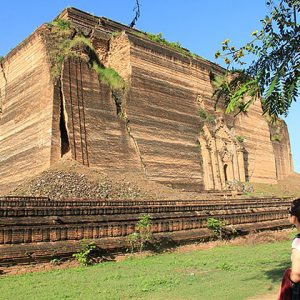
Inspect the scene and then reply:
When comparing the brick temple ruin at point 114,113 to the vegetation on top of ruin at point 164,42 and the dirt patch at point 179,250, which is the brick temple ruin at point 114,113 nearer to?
the vegetation on top of ruin at point 164,42

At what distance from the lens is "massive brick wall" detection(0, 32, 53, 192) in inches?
1045

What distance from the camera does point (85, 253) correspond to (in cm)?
816

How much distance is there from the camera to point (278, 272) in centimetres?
719

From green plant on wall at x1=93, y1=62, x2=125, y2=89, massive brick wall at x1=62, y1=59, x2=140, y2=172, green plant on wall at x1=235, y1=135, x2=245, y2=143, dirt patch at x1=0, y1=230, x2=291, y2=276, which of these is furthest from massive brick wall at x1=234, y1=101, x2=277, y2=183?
dirt patch at x1=0, y1=230, x2=291, y2=276

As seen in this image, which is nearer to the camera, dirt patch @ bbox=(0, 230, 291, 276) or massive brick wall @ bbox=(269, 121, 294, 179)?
dirt patch @ bbox=(0, 230, 291, 276)

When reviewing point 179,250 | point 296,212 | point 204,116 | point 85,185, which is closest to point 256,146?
point 204,116

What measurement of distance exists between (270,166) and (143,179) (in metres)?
21.6

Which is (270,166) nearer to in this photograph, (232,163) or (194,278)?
(232,163)

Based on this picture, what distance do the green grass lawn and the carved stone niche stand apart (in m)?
25.1

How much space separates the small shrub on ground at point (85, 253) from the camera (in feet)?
26.7

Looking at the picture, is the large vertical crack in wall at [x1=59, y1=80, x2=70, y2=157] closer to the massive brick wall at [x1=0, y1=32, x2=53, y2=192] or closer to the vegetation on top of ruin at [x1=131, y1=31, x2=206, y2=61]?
the massive brick wall at [x1=0, y1=32, x2=53, y2=192]

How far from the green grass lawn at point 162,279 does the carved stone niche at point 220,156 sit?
25.1m

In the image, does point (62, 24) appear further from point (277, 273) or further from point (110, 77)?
point (277, 273)

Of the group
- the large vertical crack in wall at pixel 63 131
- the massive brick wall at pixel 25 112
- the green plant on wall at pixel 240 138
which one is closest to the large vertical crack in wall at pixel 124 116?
the large vertical crack in wall at pixel 63 131
